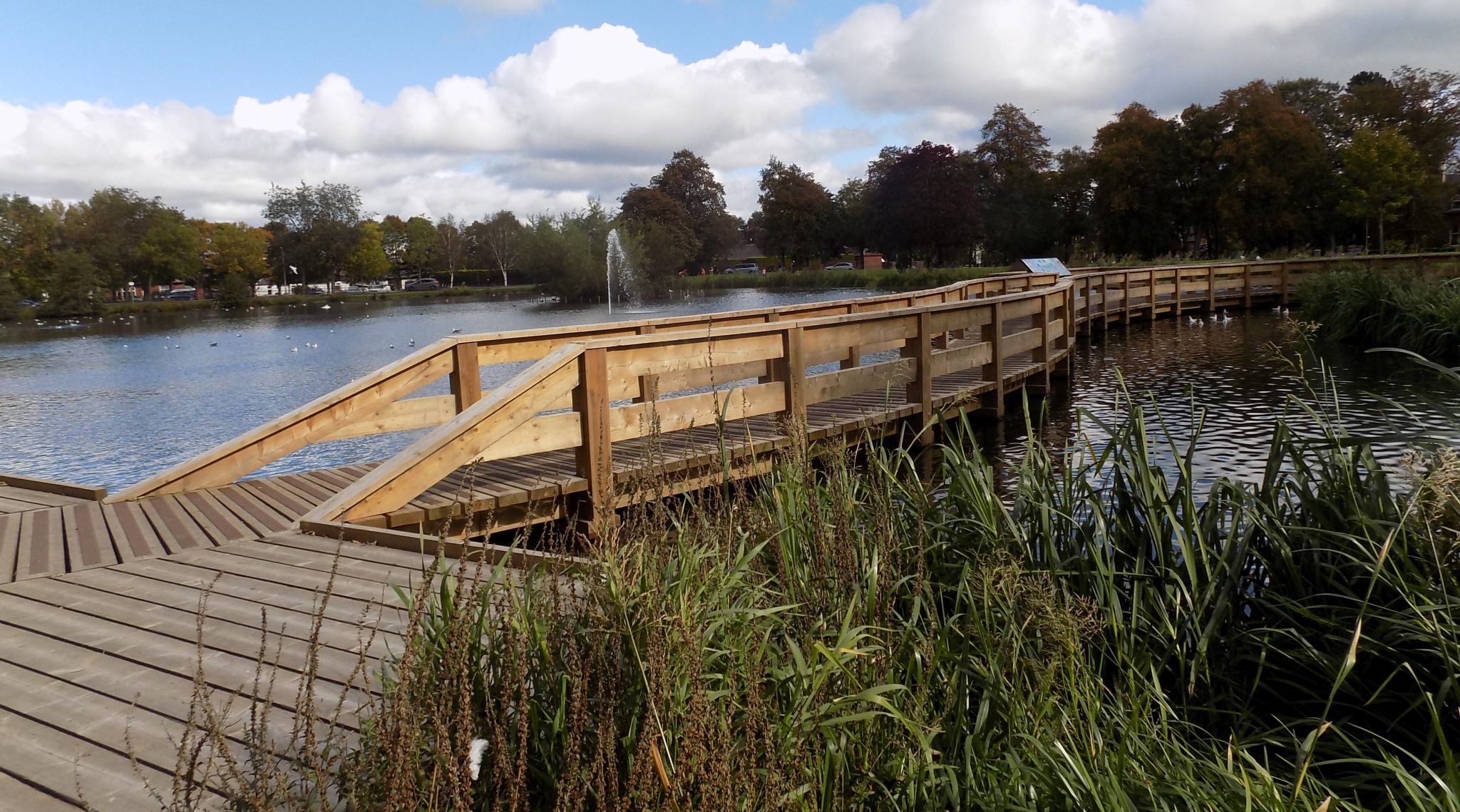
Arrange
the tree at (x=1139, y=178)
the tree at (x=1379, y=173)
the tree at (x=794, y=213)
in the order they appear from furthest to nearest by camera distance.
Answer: the tree at (x=794, y=213) < the tree at (x=1139, y=178) < the tree at (x=1379, y=173)

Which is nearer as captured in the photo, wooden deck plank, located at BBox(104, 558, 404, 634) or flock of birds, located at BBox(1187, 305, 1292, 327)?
wooden deck plank, located at BBox(104, 558, 404, 634)

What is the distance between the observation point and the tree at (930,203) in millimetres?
60344

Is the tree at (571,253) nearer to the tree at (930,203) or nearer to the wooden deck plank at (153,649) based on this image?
the tree at (930,203)

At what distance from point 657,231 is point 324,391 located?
44.2 meters

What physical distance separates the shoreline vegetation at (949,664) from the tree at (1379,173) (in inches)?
1788

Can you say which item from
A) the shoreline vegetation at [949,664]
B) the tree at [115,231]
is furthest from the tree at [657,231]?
the shoreline vegetation at [949,664]

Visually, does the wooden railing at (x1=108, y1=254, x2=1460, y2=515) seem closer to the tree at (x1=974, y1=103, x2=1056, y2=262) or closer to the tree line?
the tree line

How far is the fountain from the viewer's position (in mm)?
52156

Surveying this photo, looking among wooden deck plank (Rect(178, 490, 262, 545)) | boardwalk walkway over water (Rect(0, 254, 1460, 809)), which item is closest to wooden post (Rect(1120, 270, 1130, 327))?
boardwalk walkway over water (Rect(0, 254, 1460, 809))

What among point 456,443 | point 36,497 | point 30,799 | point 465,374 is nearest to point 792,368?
point 465,374

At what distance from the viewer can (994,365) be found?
34.3 feet

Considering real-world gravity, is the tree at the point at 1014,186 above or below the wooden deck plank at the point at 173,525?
above

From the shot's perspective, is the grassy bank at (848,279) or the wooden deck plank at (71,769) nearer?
the wooden deck plank at (71,769)

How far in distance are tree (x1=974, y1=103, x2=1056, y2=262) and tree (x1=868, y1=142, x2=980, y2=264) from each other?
3.56 feet
